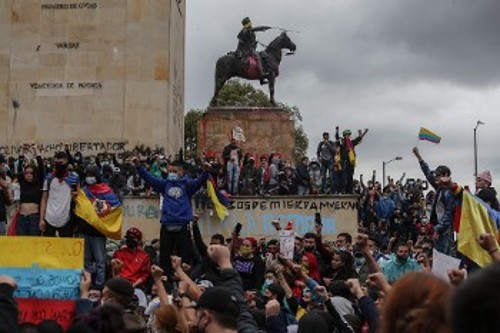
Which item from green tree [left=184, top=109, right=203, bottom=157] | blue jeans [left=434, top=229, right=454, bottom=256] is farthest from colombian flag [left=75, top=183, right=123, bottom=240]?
green tree [left=184, top=109, right=203, bottom=157]

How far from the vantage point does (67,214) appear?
13094 millimetres

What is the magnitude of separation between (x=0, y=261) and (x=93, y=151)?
70.8 ft

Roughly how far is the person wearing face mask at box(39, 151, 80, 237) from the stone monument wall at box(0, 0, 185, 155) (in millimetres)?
15308

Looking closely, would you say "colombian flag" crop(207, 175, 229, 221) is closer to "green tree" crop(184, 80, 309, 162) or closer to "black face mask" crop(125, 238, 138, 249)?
"black face mask" crop(125, 238, 138, 249)

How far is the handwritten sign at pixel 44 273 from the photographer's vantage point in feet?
20.3

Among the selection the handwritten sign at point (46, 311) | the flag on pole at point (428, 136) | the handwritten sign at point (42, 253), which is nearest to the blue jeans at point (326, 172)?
the flag on pole at point (428, 136)

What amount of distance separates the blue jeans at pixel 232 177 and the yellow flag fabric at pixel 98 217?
945 cm

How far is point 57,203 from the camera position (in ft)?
42.7

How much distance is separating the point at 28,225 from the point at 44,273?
22.0 feet

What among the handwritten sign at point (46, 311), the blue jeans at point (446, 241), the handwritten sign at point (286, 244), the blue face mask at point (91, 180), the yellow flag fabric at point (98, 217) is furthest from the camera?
the blue face mask at point (91, 180)

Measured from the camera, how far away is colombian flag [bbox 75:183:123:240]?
43.0 ft

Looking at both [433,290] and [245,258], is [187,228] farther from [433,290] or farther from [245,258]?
[433,290]

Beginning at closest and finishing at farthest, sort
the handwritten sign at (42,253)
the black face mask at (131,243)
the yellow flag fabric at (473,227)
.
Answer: the handwritten sign at (42,253)
the yellow flag fabric at (473,227)
the black face mask at (131,243)

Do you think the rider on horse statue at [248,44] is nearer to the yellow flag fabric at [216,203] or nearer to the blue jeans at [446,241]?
the yellow flag fabric at [216,203]
